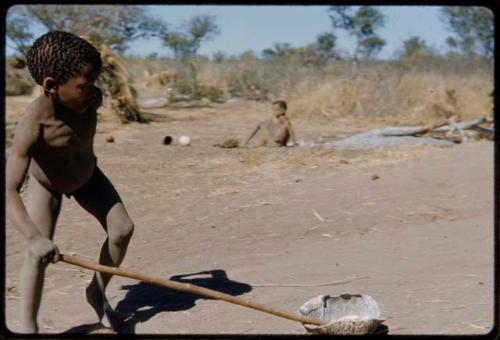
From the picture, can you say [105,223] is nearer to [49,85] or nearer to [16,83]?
[49,85]

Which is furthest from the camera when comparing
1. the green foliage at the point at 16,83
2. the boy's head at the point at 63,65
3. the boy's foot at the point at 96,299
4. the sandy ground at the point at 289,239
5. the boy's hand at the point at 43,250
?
the green foliage at the point at 16,83

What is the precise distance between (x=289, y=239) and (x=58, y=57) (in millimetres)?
2793

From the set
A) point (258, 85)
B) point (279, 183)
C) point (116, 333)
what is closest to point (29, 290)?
point (116, 333)

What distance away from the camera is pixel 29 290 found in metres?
3.42

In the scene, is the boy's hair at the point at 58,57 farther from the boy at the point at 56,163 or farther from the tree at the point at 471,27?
the tree at the point at 471,27

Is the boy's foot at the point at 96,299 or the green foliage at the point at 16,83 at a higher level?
the boy's foot at the point at 96,299

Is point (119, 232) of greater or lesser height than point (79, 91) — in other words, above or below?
below

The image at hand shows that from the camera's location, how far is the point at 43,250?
3205mm

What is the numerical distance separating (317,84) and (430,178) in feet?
38.0

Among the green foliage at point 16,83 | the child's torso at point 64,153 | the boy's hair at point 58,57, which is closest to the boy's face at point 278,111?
the child's torso at point 64,153

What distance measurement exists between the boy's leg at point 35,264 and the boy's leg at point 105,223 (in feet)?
0.59

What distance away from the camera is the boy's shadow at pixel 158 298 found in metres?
3.85

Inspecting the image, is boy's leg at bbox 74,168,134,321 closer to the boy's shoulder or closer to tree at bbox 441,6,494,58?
the boy's shoulder

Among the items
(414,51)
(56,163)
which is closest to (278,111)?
(56,163)
